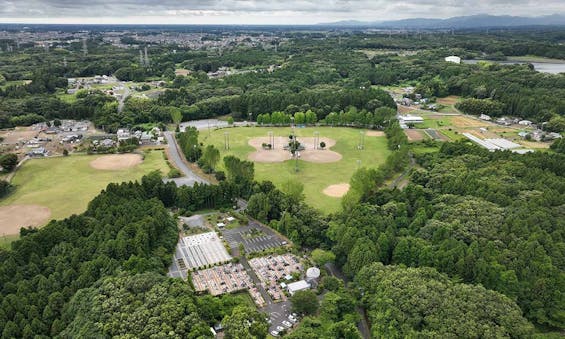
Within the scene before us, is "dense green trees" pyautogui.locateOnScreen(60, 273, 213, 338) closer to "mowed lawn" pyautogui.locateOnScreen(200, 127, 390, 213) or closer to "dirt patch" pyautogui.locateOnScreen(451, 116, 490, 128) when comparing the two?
"mowed lawn" pyautogui.locateOnScreen(200, 127, 390, 213)

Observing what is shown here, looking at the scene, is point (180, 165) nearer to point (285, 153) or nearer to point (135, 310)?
point (285, 153)

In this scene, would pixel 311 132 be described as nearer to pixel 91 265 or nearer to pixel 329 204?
pixel 329 204

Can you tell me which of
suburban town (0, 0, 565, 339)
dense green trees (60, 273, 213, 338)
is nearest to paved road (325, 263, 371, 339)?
suburban town (0, 0, 565, 339)

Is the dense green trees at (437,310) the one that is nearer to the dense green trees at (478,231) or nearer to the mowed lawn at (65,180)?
the dense green trees at (478,231)

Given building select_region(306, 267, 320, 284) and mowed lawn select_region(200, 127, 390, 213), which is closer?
building select_region(306, 267, 320, 284)

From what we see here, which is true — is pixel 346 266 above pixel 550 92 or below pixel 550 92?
below

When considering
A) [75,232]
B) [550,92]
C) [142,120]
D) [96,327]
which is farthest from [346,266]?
[550,92]

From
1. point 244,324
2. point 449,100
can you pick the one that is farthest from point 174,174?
point 449,100
